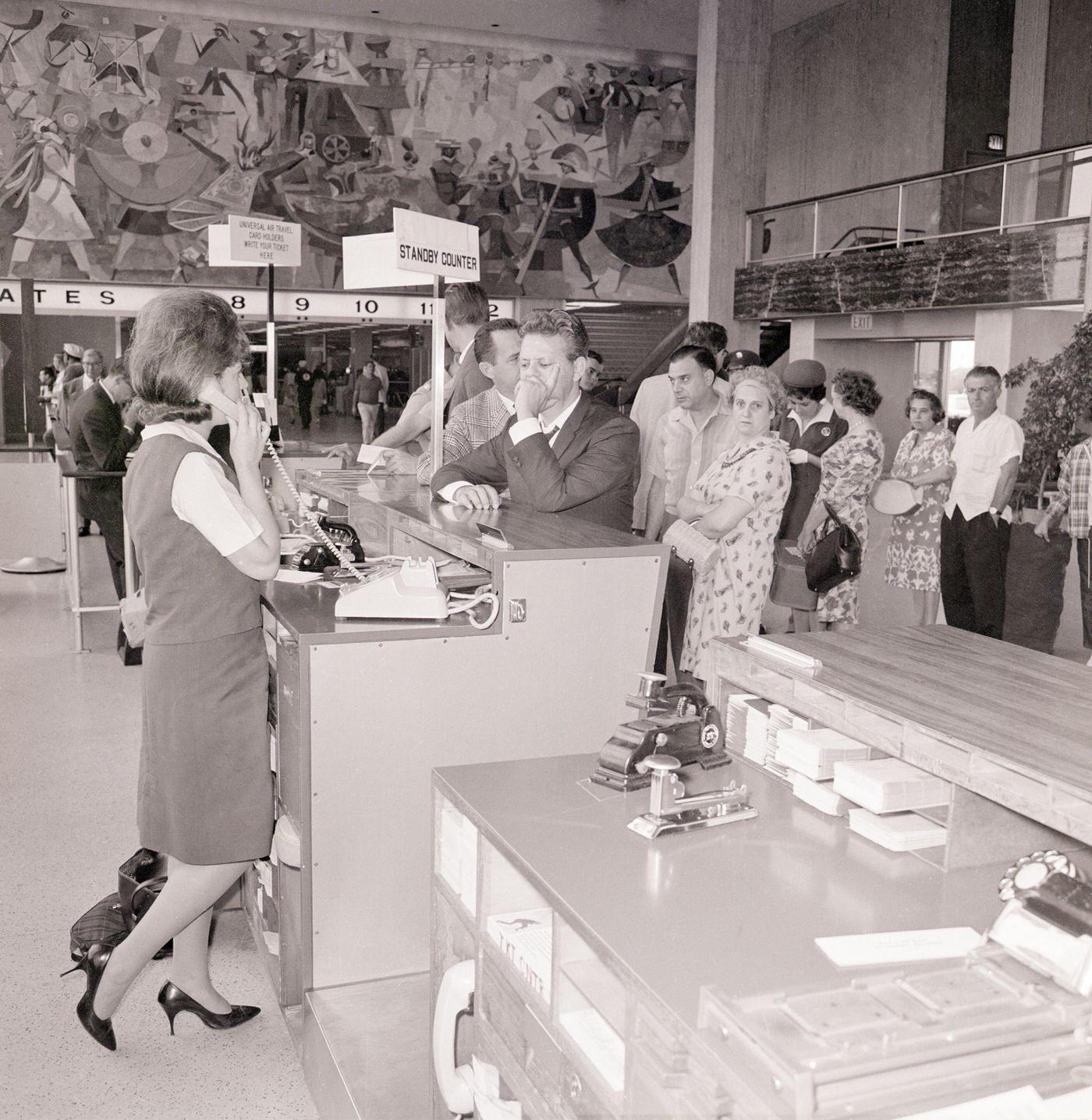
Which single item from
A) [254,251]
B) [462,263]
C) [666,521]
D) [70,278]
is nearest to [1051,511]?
[666,521]

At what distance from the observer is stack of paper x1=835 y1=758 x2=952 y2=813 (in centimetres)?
169

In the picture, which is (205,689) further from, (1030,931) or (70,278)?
(70,278)

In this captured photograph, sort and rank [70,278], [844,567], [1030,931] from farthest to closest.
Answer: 1. [70,278]
2. [844,567]
3. [1030,931]

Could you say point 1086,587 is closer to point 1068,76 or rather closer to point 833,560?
point 833,560

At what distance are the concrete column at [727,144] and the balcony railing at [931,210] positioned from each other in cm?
27

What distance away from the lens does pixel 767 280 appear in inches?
462

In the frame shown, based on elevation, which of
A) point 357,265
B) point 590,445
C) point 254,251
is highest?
point 254,251

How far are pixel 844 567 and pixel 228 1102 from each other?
134 inches

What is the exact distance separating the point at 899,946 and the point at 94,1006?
6.79ft

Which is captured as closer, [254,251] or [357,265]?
[357,265]

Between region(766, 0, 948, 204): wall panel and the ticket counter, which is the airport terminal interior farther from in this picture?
region(766, 0, 948, 204): wall panel

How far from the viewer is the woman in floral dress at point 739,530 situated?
3912 mm

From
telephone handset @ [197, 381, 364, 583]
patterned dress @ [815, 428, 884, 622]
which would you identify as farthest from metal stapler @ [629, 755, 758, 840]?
patterned dress @ [815, 428, 884, 622]

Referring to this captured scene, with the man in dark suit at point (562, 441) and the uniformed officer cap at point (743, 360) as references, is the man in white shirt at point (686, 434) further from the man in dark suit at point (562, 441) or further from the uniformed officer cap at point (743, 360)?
the man in dark suit at point (562, 441)
